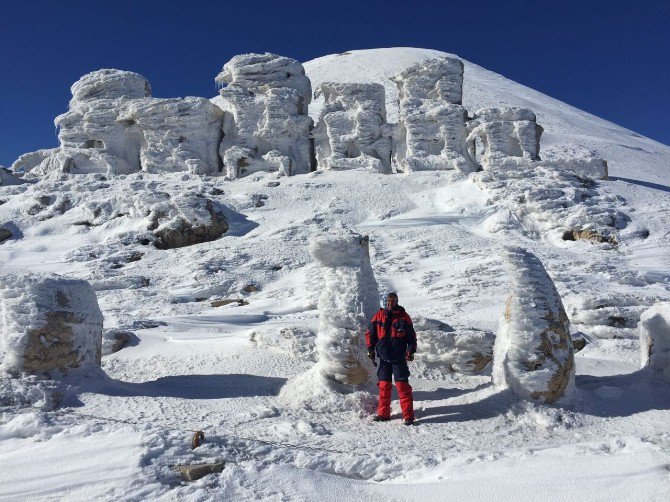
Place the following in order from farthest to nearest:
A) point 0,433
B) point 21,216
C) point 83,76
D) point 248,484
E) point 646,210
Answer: point 83,76
point 21,216
point 646,210
point 0,433
point 248,484

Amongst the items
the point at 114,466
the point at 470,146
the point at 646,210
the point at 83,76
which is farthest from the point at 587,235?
the point at 83,76

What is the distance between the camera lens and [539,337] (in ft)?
19.3

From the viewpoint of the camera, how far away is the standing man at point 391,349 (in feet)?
18.9

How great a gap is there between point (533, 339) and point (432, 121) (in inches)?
675

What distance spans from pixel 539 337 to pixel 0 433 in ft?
16.5

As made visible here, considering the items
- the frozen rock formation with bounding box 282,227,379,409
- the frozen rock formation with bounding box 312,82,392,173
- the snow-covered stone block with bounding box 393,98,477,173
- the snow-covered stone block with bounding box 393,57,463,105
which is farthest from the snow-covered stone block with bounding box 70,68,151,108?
the frozen rock formation with bounding box 282,227,379,409

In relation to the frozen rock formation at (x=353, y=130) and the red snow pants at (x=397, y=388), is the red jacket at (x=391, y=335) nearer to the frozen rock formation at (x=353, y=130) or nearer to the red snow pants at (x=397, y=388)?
the red snow pants at (x=397, y=388)

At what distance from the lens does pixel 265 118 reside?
23.0 m

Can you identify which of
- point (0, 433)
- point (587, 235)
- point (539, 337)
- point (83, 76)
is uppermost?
point (83, 76)

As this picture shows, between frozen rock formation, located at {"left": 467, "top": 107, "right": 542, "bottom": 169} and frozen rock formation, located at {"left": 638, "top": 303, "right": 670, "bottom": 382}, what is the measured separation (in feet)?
47.9

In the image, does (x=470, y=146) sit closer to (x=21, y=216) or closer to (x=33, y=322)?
(x=21, y=216)

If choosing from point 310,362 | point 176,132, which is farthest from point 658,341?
point 176,132

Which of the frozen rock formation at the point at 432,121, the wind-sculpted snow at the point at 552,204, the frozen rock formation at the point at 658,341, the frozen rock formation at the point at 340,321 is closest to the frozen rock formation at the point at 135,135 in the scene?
the frozen rock formation at the point at 432,121

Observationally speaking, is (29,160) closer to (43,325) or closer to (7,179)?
(7,179)
